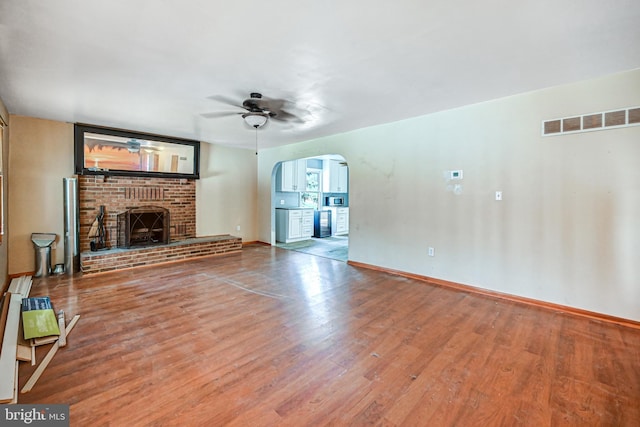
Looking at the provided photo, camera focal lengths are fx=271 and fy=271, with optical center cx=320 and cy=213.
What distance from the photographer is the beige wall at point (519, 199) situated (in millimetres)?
2660

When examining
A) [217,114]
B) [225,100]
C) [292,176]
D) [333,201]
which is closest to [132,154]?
[217,114]

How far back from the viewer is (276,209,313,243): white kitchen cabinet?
23.1 ft

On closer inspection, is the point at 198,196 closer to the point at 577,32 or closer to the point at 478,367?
the point at 478,367

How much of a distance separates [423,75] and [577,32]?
1103 mm

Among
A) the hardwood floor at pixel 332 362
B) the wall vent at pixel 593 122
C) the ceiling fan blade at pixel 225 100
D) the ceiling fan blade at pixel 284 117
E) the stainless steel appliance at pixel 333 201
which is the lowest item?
the hardwood floor at pixel 332 362

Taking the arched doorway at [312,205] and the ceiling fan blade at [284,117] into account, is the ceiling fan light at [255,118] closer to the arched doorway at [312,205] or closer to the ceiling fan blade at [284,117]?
the ceiling fan blade at [284,117]

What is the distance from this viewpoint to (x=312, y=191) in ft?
27.1

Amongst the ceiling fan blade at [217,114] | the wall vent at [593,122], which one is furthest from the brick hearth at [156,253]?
the wall vent at [593,122]

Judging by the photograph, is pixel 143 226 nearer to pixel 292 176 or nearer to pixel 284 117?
pixel 284 117

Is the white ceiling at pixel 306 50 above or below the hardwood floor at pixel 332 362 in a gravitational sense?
above

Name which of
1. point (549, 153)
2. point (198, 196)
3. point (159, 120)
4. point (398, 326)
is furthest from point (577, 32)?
point (198, 196)

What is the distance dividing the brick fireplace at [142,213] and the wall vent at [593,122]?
18.2 feet

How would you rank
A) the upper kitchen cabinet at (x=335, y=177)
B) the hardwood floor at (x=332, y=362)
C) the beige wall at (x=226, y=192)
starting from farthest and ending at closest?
the upper kitchen cabinet at (x=335, y=177), the beige wall at (x=226, y=192), the hardwood floor at (x=332, y=362)

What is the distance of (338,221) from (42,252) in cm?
644
